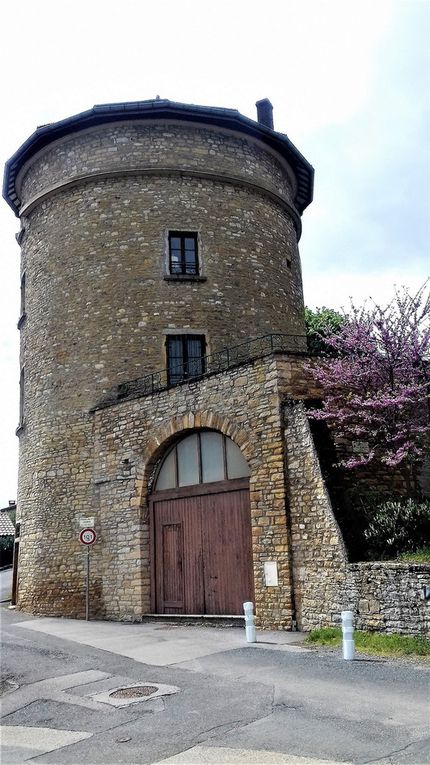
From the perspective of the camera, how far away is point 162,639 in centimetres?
1176

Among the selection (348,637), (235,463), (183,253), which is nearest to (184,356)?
(183,253)

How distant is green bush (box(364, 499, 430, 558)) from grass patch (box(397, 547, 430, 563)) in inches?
8.4

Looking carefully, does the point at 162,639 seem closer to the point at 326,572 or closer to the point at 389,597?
the point at 326,572

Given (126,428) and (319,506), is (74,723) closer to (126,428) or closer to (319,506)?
(319,506)

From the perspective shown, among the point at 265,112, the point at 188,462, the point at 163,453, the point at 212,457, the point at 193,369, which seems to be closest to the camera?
the point at 212,457

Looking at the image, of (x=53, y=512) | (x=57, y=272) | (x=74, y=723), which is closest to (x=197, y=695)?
(x=74, y=723)

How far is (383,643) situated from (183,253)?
1211cm

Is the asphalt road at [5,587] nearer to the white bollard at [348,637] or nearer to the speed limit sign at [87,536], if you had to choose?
the speed limit sign at [87,536]

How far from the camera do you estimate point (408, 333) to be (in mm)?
13195

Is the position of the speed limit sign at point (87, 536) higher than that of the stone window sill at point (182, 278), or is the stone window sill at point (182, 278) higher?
the stone window sill at point (182, 278)

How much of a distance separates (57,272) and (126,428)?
5.80 m

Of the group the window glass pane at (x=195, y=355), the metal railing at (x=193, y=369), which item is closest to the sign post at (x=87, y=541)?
the metal railing at (x=193, y=369)

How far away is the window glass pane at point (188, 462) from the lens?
47.6 feet

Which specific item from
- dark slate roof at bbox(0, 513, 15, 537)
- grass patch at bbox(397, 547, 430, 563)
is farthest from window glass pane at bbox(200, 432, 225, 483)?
dark slate roof at bbox(0, 513, 15, 537)
